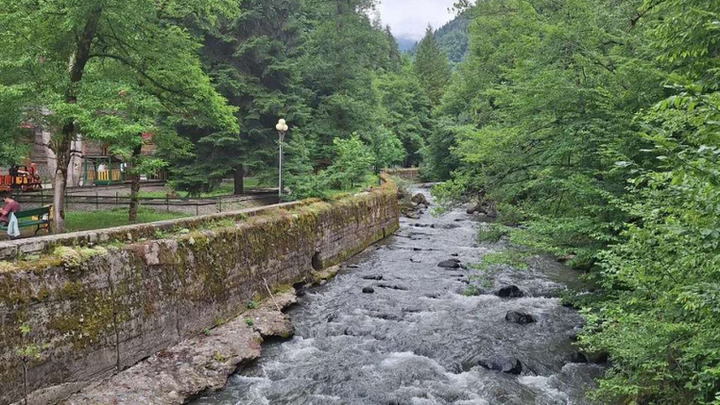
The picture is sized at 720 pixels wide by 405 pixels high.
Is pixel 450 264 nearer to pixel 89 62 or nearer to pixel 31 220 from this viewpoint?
pixel 31 220

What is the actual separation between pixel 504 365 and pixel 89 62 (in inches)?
559

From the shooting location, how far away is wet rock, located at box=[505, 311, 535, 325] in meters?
10.8

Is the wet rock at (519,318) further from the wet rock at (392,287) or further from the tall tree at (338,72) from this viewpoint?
the tall tree at (338,72)

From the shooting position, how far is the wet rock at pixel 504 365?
27.6ft

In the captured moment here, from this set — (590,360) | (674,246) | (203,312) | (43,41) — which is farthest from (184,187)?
(674,246)

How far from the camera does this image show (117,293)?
7.50m

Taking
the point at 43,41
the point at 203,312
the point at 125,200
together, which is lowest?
the point at 203,312

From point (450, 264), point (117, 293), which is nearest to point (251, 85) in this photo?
point (450, 264)

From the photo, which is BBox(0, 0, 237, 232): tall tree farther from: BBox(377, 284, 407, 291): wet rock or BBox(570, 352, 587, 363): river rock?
BBox(570, 352, 587, 363): river rock

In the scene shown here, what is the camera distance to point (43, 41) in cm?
1141

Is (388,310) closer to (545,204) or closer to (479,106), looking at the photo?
(545,204)

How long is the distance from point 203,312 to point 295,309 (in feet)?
9.10

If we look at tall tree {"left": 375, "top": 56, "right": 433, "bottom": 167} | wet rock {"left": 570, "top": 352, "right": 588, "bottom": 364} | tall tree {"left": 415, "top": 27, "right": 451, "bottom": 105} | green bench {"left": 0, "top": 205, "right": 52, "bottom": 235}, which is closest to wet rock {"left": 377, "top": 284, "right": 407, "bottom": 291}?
wet rock {"left": 570, "top": 352, "right": 588, "bottom": 364}

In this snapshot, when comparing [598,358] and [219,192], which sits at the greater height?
[219,192]
